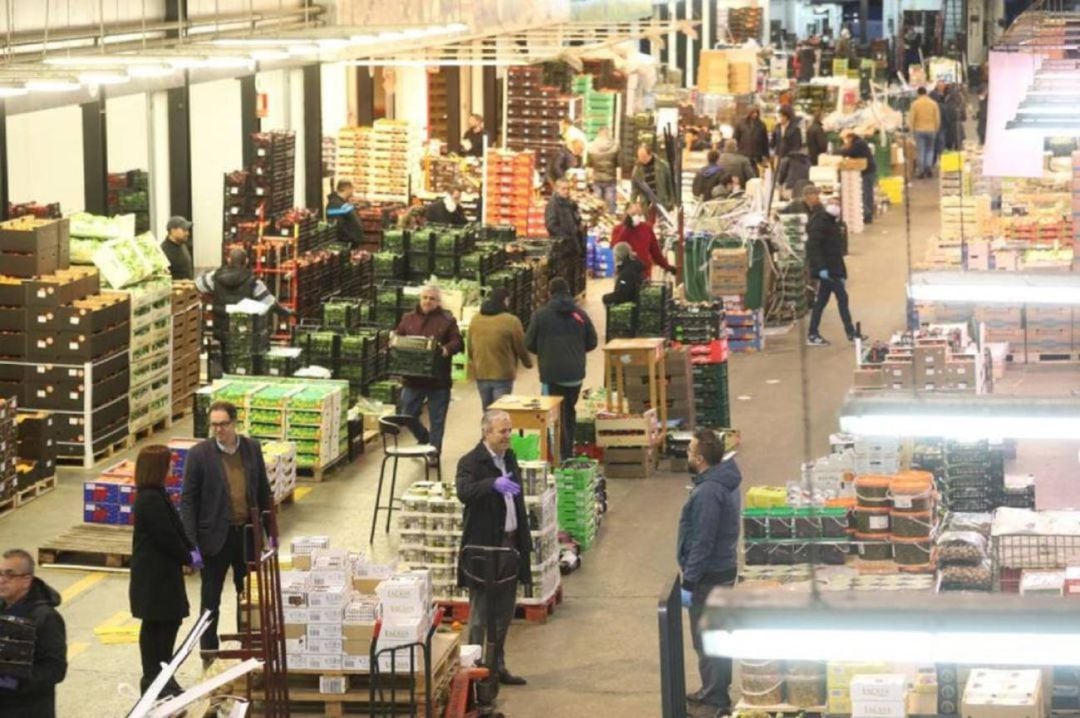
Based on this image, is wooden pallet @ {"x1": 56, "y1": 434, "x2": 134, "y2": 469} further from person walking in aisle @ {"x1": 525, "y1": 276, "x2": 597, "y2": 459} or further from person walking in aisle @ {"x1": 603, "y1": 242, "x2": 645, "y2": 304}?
person walking in aisle @ {"x1": 603, "y1": 242, "x2": 645, "y2": 304}

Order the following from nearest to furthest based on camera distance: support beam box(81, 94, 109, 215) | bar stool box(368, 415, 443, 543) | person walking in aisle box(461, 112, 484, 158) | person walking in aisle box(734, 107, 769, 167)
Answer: bar stool box(368, 415, 443, 543) < support beam box(81, 94, 109, 215) < person walking in aisle box(461, 112, 484, 158) < person walking in aisle box(734, 107, 769, 167)

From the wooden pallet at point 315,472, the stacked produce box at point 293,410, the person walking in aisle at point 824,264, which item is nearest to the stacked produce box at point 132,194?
the stacked produce box at point 293,410

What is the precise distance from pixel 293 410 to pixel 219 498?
5002mm

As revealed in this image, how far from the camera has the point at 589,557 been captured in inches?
654

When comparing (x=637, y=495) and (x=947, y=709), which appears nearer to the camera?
(x=947, y=709)

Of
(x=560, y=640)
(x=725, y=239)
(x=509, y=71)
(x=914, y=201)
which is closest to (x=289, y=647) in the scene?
(x=560, y=640)

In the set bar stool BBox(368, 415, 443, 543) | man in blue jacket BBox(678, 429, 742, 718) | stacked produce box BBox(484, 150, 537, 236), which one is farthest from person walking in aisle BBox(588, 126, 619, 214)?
man in blue jacket BBox(678, 429, 742, 718)

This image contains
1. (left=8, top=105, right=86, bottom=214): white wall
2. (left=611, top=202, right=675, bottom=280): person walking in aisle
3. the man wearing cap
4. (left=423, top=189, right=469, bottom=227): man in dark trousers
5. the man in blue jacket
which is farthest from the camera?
(left=423, top=189, right=469, bottom=227): man in dark trousers

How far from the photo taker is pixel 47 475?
18156 mm

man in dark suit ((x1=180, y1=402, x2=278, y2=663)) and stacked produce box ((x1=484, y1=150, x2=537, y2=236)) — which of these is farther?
stacked produce box ((x1=484, y1=150, x2=537, y2=236))

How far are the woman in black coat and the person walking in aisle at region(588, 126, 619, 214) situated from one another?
20.8 m

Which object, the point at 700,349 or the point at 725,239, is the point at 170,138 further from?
the point at 700,349

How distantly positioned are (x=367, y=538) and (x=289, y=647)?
14.3ft

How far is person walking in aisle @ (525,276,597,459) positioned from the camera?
18625 millimetres
